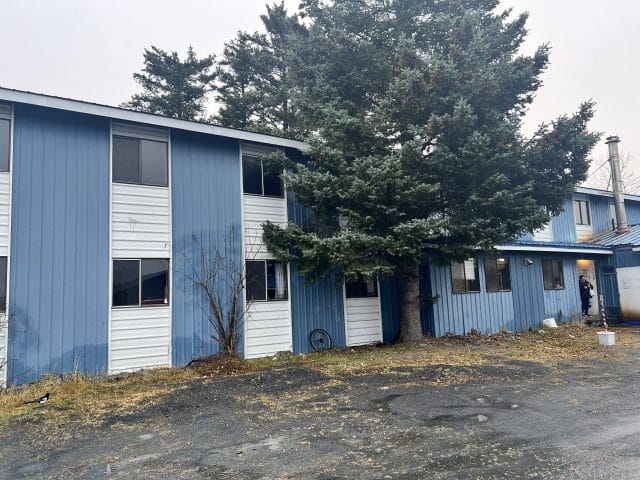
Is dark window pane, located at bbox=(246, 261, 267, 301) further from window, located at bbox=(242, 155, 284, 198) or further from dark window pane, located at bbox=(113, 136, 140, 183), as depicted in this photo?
dark window pane, located at bbox=(113, 136, 140, 183)

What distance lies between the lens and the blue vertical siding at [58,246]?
8.85 metres

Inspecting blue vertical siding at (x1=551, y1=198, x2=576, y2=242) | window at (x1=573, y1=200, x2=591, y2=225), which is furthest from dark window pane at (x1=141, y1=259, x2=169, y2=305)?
window at (x1=573, y1=200, x2=591, y2=225)

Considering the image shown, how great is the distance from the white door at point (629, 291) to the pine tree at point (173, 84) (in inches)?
870

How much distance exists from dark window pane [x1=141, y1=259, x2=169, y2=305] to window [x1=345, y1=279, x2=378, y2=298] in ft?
16.4

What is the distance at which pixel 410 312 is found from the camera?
13.0 m

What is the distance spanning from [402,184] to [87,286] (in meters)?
7.17

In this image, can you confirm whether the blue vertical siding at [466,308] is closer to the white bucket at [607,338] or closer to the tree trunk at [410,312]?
the tree trunk at [410,312]

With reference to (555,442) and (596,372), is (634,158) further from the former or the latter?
(555,442)

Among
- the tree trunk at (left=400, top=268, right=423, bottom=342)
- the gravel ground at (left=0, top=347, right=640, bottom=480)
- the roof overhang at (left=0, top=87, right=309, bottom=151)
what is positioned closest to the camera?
the gravel ground at (left=0, top=347, right=640, bottom=480)

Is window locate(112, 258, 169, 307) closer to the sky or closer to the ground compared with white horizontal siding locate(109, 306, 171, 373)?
closer to the sky

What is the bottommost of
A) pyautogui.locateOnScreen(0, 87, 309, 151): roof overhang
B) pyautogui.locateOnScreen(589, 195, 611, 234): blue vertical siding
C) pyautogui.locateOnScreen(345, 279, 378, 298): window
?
pyautogui.locateOnScreen(345, 279, 378, 298): window

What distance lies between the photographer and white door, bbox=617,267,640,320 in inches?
672

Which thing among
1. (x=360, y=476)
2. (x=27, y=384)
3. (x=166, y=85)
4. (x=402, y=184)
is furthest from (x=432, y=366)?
(x=166, y=85)

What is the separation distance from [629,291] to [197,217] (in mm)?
16317
